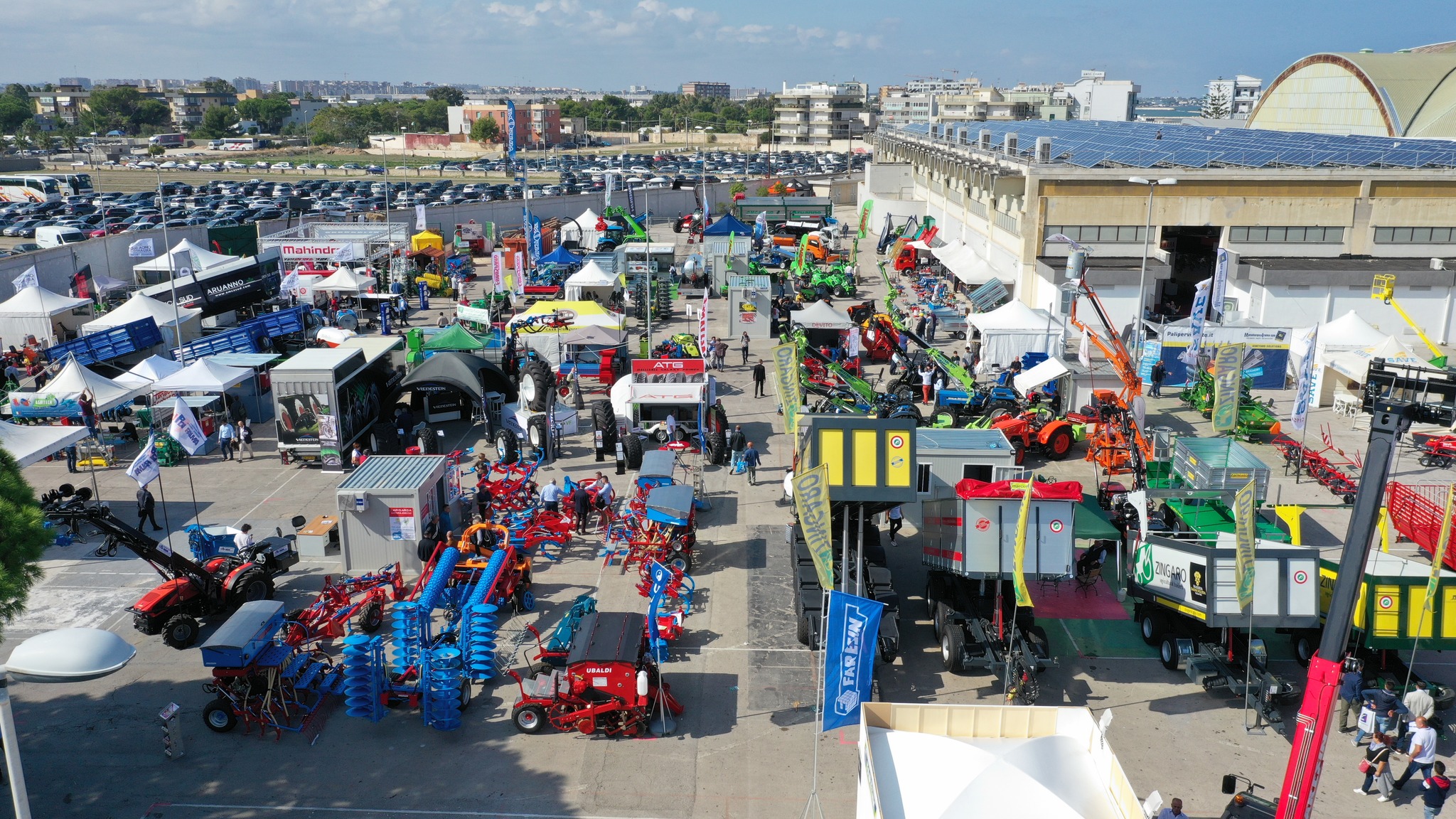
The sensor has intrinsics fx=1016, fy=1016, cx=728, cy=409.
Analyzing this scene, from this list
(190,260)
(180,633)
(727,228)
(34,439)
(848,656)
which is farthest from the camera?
(727,228)

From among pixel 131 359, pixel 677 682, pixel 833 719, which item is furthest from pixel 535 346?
pixel 833 719

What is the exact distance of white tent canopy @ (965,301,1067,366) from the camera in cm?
2961

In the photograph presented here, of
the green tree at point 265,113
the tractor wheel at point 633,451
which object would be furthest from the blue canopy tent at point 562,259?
the green tree at point 265,113

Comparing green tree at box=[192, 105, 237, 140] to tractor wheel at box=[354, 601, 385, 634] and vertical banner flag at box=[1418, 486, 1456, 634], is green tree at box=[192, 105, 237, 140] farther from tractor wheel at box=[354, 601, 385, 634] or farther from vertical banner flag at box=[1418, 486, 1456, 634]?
vertical banner flag at box=[1418, 486, 1456, 634]

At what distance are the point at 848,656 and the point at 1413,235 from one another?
35.3 meters

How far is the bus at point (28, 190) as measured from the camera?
242ft

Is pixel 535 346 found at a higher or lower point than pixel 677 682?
higher

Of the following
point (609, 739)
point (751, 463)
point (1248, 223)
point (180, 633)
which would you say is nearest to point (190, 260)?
point (751, 463)

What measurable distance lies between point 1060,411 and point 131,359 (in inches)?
1028

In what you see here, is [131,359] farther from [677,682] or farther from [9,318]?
[677,682]

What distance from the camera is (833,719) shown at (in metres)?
11.3

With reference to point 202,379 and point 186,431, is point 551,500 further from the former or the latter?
point 202,379

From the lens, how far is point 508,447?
22062mm

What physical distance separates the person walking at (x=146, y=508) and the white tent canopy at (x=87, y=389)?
536cm
